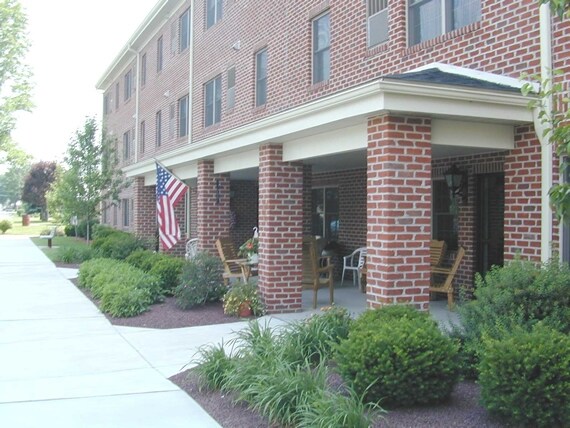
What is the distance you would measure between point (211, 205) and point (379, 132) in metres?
6.36

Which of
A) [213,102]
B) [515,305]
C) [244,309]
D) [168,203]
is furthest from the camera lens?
[213,102]

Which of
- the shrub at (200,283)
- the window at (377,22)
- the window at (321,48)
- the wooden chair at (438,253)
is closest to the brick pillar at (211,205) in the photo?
the shrub at (200,283)

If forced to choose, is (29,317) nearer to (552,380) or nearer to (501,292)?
(501,292)

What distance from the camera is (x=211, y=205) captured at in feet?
40.9

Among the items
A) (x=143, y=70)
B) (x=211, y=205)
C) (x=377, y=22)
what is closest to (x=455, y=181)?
(x=377, y=22)

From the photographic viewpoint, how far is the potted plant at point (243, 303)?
31.2ft

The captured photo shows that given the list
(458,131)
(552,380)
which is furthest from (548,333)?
(458,131)

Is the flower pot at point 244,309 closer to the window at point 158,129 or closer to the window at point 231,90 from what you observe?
the window at point 231,90

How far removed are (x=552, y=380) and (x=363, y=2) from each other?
319 inches

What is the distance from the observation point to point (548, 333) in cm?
441

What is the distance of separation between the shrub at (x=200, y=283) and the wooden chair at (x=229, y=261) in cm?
28

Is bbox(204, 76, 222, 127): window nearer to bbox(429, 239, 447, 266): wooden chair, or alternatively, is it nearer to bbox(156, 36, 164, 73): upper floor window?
bbox(156, 36, 164, 73): upper floor window

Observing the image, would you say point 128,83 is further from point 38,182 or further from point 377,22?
point 38,182

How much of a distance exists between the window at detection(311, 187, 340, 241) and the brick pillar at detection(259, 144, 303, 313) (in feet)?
15.8
